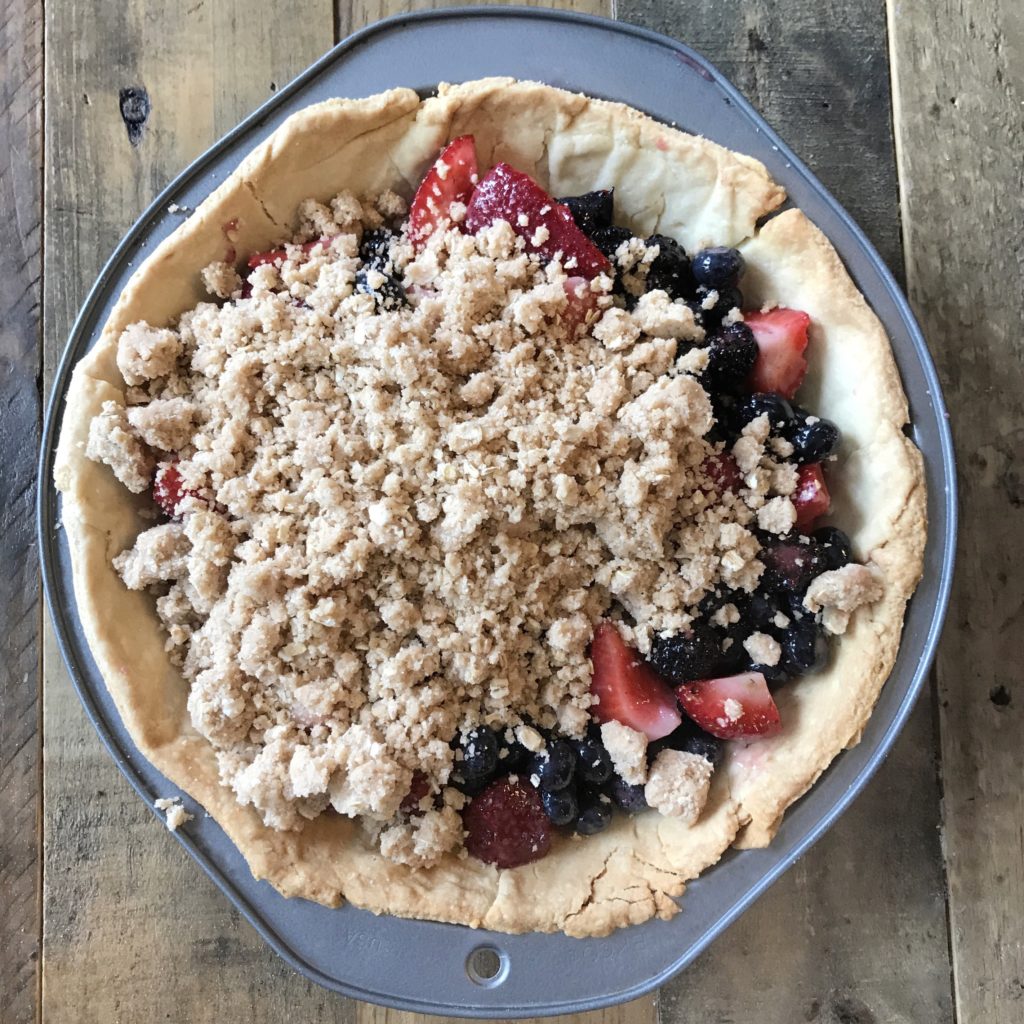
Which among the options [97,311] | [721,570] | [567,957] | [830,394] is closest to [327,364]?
[97,311]

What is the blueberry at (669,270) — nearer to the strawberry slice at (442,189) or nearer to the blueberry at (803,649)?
the strawberry slice at (442,189)

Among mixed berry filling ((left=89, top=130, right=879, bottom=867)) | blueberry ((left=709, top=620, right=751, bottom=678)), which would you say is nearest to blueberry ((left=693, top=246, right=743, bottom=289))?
mixed berry filling ((left=89, top=130, right=879, bottom=867))

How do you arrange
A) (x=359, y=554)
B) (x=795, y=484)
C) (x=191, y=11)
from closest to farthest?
(x=359, y=554)
(x=795, y=484)
(x=191, y=11)

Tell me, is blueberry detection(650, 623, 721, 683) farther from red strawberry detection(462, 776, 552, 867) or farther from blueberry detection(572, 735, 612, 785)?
red strawberry detection(462, 776, 552, 867)

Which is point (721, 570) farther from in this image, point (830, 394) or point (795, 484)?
point (830, 394)

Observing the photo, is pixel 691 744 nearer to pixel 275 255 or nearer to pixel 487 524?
pixel 487 524

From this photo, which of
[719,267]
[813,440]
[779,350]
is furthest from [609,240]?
[813,440]
